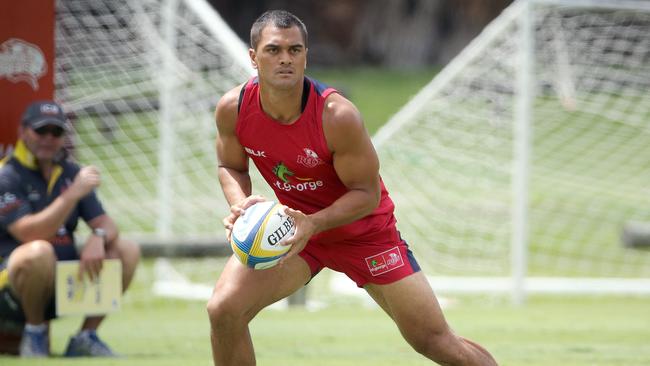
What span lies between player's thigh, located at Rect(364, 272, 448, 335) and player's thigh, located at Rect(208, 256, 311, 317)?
0.47 meters

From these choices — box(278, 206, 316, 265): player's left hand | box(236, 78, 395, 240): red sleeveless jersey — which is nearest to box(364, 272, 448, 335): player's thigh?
box(236, 78, 395, 240): red sleeveless jersey

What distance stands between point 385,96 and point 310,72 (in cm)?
225

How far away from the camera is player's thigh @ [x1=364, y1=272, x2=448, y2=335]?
5816mm

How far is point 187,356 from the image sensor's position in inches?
311

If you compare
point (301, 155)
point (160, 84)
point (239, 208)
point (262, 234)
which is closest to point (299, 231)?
point (262, 234)

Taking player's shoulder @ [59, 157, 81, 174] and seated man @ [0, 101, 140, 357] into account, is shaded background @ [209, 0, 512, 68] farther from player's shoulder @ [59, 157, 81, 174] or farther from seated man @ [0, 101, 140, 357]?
seated man @ [0, 101, 140, 357]

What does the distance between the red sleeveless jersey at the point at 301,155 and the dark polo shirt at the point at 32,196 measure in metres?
2.49

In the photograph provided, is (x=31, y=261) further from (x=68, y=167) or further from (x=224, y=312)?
(x=224, y=312)

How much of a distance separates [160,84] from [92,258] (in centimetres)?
498

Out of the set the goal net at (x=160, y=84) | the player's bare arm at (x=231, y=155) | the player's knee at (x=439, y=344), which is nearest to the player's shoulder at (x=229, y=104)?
the player's bare arm at (x=231, y=155)

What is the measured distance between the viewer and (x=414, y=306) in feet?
19.1

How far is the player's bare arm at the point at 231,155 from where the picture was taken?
5879 millimetres

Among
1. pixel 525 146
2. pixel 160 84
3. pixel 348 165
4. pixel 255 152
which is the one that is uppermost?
pixel 348 165

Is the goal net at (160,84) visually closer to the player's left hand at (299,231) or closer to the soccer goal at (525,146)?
the soccer goal at (525,146)
